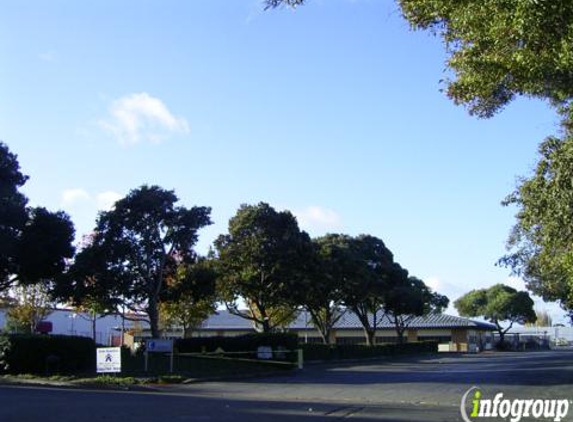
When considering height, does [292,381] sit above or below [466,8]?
below

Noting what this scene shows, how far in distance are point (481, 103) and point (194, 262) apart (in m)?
28.5

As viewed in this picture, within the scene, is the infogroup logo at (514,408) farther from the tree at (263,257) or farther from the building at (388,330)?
the building at (388,330)

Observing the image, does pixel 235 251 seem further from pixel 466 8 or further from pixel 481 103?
pixel 466 8

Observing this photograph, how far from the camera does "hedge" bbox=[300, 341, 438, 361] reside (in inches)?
1811

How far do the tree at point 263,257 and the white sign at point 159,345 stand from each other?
11.1 meters

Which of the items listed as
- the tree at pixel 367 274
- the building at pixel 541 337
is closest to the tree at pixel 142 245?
the tree at pixel 367 274

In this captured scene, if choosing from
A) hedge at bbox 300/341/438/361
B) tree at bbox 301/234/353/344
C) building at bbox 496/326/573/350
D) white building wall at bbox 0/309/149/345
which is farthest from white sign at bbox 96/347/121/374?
building at bbox 496/326/573/350

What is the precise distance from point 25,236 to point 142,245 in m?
5.87

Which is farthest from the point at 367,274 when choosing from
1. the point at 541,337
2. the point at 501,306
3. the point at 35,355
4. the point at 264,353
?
the point at 541,337

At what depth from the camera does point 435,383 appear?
979 inches

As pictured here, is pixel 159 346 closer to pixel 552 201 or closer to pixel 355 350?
pixel 552 201

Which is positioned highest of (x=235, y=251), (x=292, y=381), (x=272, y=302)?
(x=235, y=251)

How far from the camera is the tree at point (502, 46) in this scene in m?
8.59

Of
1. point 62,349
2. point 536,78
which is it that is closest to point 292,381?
point 62,349
